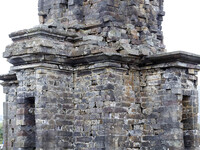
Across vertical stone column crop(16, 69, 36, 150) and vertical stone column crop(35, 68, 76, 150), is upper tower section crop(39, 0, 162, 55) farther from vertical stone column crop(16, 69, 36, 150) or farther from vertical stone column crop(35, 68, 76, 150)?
vertical stone column crop(16, 69, 36, 150)

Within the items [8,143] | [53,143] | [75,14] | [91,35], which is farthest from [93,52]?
[8,143]

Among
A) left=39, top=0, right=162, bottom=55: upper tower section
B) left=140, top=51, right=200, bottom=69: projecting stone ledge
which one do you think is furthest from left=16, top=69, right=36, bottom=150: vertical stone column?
left=140, top=51, right=200, bottom=69: projecting stone ledge

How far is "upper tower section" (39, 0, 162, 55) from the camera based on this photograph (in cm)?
1283

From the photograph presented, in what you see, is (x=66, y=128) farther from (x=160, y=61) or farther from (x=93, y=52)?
(x=160, y=61)

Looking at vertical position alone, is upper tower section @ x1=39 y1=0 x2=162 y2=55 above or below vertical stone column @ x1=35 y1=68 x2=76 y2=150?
above

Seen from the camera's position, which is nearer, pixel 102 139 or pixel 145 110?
pixel 102 139

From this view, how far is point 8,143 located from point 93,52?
556cm

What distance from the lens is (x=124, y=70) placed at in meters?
12.7

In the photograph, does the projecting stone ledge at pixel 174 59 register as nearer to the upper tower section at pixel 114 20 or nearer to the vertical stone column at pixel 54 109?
the upper tower section at pixel 114 20

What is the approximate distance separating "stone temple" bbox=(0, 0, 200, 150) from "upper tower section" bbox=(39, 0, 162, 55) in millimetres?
30

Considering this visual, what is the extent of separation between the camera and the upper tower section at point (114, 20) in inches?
505

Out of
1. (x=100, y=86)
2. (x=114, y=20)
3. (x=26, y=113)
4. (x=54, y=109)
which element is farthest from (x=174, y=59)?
(x=26, y=113)

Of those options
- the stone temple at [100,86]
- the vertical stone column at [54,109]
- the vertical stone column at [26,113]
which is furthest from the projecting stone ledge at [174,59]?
the vertical stone column at [26,113]

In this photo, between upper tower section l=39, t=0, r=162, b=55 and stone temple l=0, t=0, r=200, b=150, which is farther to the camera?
upper tower section l=39, t=0, r=162, b=55
